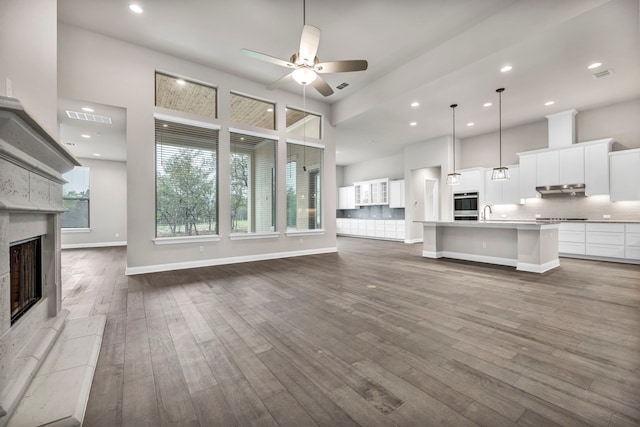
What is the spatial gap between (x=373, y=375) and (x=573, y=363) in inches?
54.3

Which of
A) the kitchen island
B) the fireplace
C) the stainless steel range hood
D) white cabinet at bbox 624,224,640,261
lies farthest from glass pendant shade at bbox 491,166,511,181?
the fireplace

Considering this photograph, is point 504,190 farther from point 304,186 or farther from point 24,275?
point 24,275

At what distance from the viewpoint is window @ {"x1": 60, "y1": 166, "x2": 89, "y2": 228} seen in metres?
8.32

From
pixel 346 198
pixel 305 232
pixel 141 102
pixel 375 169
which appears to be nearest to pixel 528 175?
pixel 375 169

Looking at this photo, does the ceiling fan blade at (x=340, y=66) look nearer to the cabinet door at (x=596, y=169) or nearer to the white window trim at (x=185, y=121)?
the white window trim at (x=185, y=121)

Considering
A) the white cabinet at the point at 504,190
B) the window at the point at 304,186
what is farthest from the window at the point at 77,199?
the white cabinet at the point at 504,190

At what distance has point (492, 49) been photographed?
378cm

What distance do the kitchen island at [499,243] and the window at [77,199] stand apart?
34.3 feet

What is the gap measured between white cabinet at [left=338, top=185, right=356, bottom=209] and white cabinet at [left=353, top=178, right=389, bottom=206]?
0.66ft

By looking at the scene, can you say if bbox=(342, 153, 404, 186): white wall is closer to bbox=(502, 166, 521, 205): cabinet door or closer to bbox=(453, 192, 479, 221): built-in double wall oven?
bbox=(453, 192, 479, 221): built-in double wall oven

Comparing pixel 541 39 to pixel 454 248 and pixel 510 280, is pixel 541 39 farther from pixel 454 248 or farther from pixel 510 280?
pixel 454 248

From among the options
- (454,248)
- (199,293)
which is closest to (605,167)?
(454,248)

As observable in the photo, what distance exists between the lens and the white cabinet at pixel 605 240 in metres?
5.23

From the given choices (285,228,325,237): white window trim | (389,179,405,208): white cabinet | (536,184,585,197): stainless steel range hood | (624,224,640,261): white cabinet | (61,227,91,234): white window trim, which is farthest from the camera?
(389,179,405,208): white cabinet
